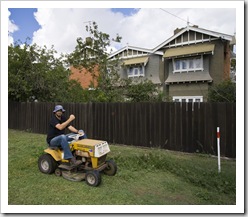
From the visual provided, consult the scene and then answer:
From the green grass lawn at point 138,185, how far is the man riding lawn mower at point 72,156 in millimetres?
174

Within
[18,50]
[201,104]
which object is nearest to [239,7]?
[201,104]

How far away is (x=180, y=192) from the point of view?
4.45 m

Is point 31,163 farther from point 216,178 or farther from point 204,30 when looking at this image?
point 204,30

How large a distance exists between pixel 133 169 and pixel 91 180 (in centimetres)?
140

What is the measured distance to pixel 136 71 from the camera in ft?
66.9

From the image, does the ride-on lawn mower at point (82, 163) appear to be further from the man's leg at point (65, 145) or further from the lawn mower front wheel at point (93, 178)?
the man's leg at point (65, 145)

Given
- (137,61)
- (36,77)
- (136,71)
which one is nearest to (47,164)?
(36,77)

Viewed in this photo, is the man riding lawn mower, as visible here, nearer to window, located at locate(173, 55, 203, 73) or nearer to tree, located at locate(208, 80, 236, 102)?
tree, located at locate(208, 80, 236, 102)

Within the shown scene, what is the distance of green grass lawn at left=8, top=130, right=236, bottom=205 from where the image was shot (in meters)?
4.06

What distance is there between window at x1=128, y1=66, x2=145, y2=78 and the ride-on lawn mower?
50.4 feet

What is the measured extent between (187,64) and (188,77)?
110 cm

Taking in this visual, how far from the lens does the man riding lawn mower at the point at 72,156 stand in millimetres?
4819

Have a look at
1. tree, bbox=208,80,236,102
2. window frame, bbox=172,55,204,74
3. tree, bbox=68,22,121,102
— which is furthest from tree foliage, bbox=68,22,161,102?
window frame, bbox=172,55,204,74

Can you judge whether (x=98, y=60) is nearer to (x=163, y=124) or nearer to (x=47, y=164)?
(x=163, y=124)
